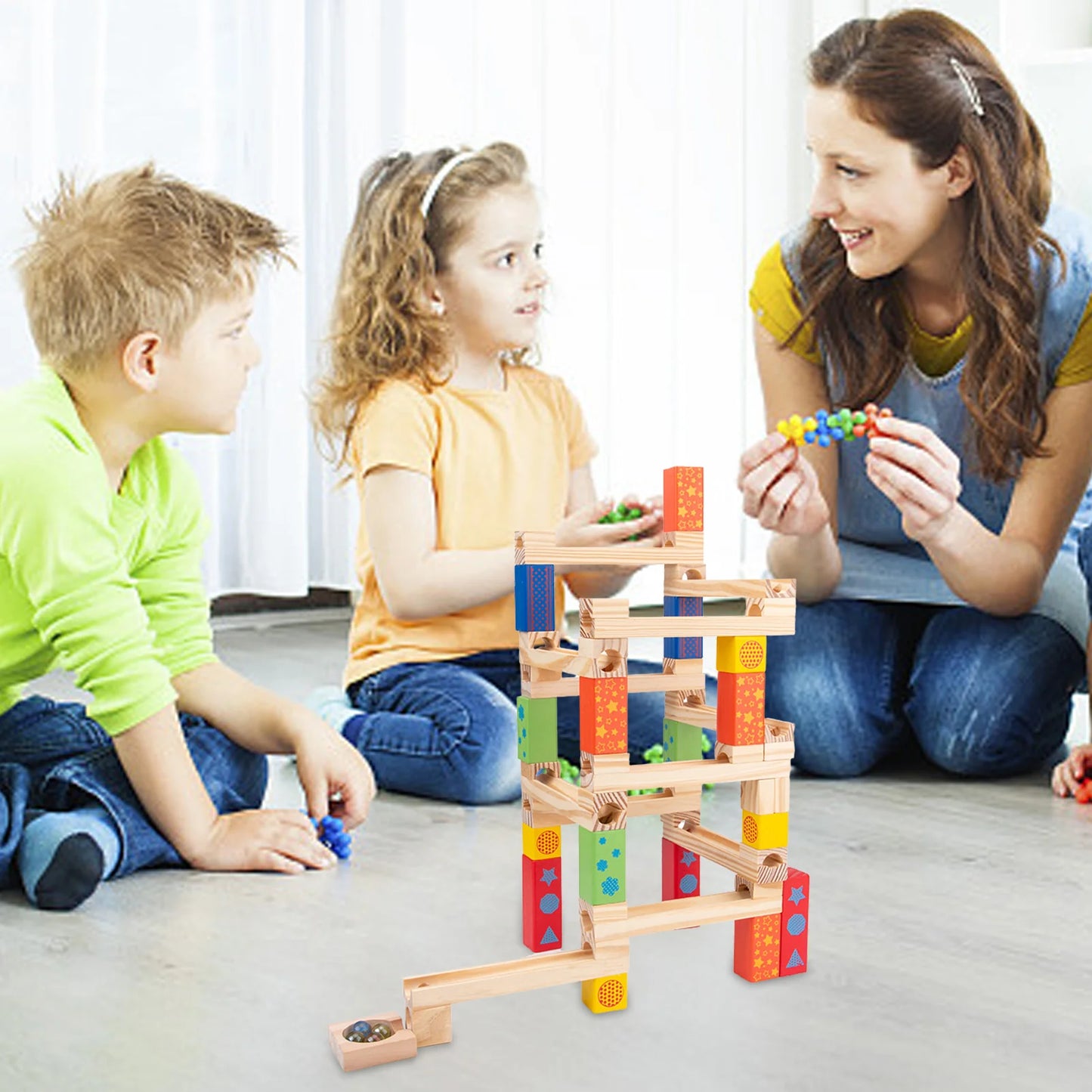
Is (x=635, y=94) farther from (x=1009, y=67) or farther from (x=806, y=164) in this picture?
(x=1009, y=67)

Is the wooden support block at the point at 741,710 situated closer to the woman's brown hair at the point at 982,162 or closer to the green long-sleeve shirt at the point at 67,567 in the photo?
the green long-sleeve shirt at the point at 67,567

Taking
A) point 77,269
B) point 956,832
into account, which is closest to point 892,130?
point 956,832

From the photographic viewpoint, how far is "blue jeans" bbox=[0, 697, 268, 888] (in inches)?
43.3

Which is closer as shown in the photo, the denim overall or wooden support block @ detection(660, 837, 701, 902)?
wooden support block @ detection(660, 837, 701, 902)

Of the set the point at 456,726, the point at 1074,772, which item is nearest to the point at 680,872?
the point at 456,726

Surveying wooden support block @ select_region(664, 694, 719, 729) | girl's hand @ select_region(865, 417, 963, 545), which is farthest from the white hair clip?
wooden support block @ select_region(664, 694, 719, 729)

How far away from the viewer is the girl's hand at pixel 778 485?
1279 millimetres

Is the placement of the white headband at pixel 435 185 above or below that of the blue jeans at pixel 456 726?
above

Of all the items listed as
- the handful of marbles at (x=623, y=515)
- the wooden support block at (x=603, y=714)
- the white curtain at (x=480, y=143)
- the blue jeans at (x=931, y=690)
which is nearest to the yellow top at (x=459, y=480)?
the handful of marbles at (x=623, y=515)

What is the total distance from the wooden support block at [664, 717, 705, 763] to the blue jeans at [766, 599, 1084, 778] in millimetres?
492

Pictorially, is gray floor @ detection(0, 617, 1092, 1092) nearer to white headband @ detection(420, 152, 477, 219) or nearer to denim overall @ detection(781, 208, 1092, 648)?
denim overall @ detection(781, 208, 1092, 648)

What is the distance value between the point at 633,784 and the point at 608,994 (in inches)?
5.1

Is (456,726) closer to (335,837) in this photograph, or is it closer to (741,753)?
(335,837)

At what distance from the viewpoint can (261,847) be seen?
1131mm
